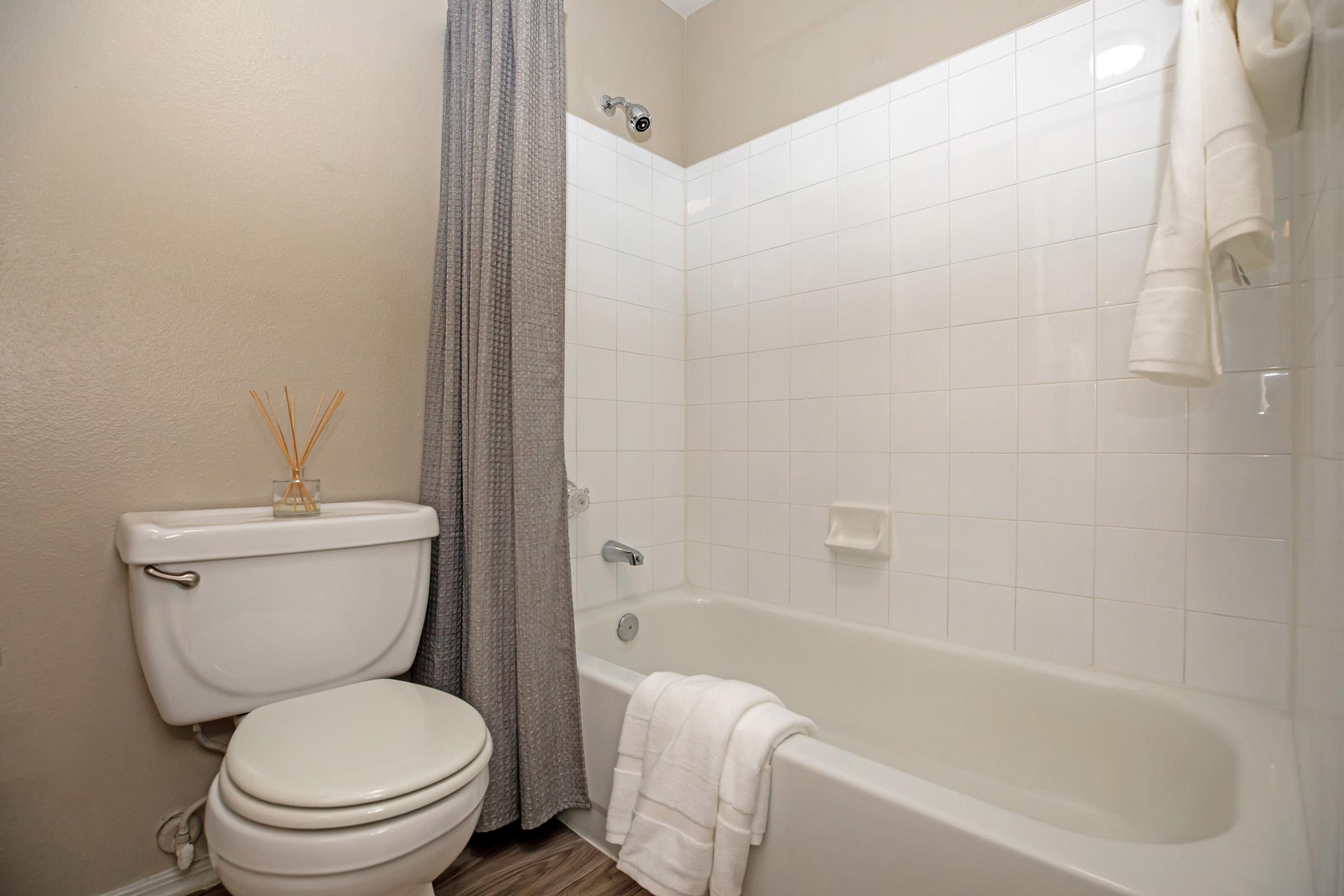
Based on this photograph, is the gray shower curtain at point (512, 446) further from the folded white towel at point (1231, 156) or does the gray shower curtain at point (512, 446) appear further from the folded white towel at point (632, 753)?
the folded white towel at point (1231, 156)

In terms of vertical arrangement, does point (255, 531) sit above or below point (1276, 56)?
below

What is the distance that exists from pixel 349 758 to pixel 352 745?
0.04m

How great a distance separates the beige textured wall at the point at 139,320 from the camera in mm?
1193

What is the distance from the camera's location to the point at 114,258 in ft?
4.20

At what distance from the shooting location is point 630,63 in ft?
7.11

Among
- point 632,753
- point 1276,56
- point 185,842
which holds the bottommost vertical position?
point 185,842

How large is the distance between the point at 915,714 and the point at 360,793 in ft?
4.34

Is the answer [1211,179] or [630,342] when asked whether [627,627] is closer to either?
[630,342]

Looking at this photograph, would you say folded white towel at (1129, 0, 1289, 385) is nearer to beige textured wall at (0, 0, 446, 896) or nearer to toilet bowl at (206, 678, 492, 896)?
toilet bowl at (206, 678, 492, 896)

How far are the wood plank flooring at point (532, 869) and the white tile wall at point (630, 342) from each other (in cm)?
64

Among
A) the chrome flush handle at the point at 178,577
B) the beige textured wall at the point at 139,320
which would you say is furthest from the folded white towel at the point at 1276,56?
the chrome flush handle at the point at 178,577

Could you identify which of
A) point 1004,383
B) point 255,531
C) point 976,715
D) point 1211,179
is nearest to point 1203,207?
point 1211,179

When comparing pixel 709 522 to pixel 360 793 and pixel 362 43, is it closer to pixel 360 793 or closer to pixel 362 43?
pixel 360 793

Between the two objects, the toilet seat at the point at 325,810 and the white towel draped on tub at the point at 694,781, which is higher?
the toilet seat at the point at 325,810
